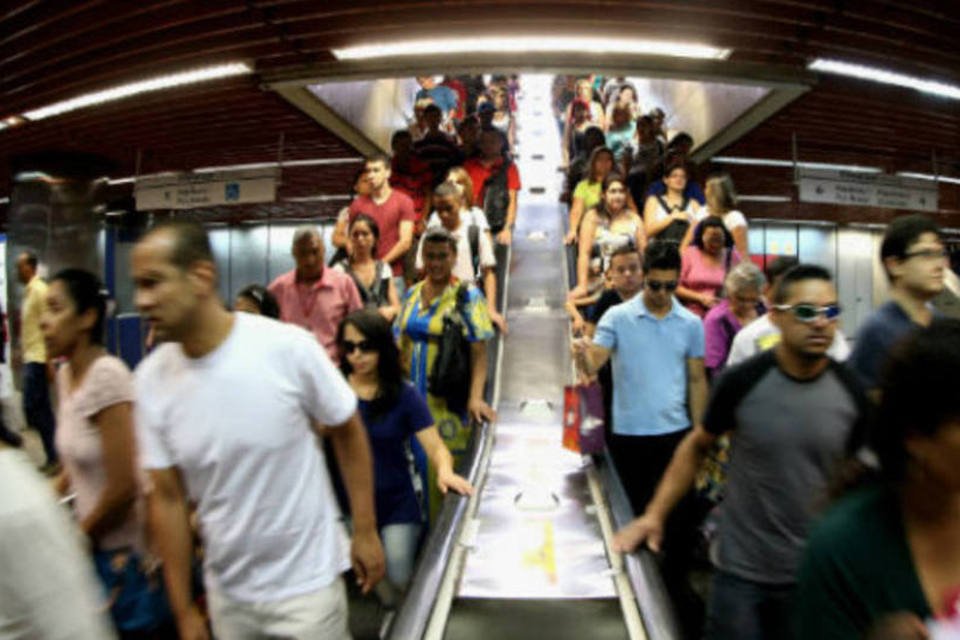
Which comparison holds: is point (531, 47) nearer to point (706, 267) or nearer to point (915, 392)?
point (706, 267)

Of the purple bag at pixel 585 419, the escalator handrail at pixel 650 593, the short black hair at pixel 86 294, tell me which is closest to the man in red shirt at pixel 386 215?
the purple bag at pixel 585 419

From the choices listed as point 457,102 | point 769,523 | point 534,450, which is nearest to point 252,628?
point 769,523

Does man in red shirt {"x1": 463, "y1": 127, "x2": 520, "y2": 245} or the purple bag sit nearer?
the purple bag

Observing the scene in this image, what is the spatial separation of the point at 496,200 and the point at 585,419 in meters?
4.19

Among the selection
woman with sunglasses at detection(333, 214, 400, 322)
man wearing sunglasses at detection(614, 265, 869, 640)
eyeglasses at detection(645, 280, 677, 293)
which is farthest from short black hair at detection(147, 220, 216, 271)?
woman with sunglasses at detection(333, 214, 400, 322)

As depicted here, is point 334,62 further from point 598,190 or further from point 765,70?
point 765,70

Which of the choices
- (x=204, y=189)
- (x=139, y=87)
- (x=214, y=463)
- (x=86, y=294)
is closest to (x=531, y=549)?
(x=214, y=463)

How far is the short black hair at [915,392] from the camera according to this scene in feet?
3.10

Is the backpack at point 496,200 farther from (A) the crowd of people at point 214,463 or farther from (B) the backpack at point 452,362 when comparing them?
(A) the crowd of people at point 214,463

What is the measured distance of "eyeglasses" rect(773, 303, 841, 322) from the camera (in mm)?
Result: 2198

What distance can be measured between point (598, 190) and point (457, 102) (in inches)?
201

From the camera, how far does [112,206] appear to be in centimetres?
1666

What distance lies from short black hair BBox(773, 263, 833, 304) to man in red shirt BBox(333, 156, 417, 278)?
13.5 feet

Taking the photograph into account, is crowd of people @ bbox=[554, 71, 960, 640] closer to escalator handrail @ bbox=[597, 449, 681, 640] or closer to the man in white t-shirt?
escalator handrail @ bbox=[597, 449, 681, 640]
